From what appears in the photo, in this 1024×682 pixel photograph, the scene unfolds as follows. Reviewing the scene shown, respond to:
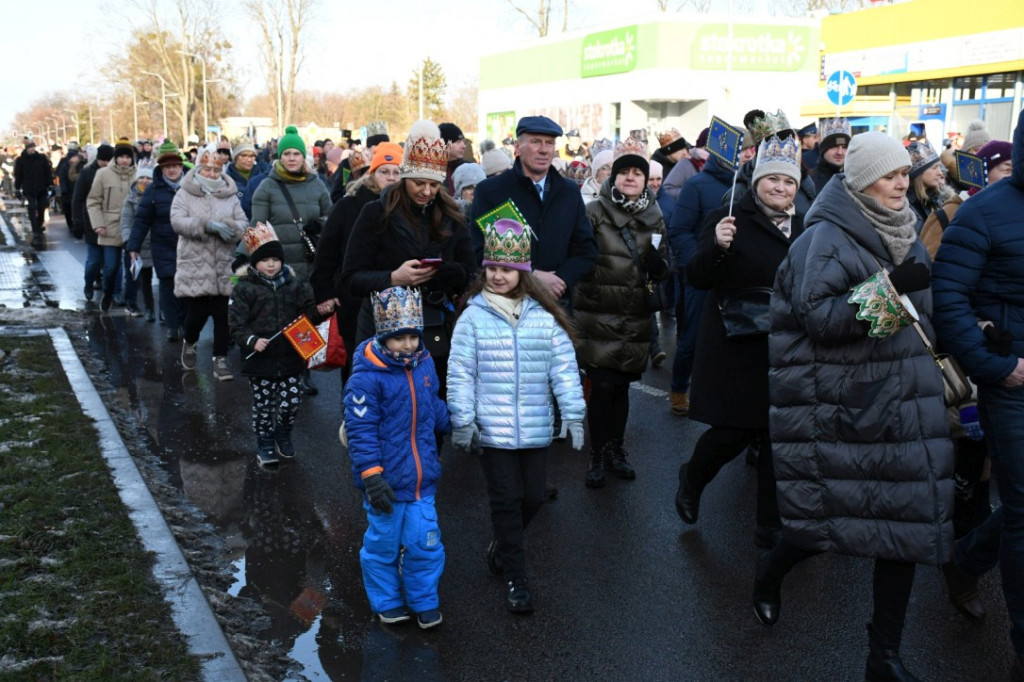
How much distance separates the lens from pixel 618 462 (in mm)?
6645

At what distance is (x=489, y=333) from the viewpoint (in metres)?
Answer: 4.72

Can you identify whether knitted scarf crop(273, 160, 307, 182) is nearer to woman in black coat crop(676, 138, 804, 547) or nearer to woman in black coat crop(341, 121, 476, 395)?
woman in black coat crop(341, 121, 476, 395)

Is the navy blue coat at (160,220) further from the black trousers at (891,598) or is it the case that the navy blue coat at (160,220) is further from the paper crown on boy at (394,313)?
the black trousers at (891,598)

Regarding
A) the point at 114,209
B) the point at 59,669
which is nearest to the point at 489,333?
the point at 59,669

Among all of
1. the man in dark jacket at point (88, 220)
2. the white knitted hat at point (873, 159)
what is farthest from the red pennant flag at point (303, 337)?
the man in dark jacket at point (88, 220)

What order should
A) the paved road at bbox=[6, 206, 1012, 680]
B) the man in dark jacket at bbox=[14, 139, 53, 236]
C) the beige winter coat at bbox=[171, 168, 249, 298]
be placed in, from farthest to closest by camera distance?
1. the man in dark jacket at bbox=[14, 139, 53, 236]
2. the beige winter coat at bbox=[171, 168, 249, 298]
3. the paved road at bbox=[6, 206, 1012, 680]

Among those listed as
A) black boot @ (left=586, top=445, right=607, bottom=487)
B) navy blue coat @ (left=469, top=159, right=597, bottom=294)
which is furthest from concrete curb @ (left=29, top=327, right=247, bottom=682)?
black boot @ (left=586, top=445, right=607, bottom=487)

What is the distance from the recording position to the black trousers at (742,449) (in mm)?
5293

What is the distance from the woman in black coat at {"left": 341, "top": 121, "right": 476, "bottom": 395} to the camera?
5461 mm

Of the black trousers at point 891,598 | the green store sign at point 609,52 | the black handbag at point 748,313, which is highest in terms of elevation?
the green store sign at point 609,52

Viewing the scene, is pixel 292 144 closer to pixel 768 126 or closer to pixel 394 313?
pixel 768 126

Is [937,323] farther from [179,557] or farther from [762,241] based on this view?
[179,557]

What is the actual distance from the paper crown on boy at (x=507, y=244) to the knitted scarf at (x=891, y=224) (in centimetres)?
146

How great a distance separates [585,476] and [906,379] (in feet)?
10.0
